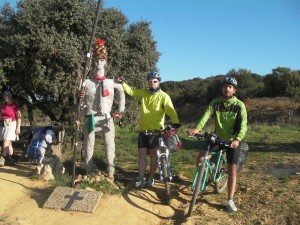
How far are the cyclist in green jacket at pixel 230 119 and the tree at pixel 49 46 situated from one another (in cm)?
423

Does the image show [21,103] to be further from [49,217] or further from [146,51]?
[49,217]

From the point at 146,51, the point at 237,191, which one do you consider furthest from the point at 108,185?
the point at 146,51

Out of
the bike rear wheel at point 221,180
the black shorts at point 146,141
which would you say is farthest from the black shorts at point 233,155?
the black shorts at point 146,141

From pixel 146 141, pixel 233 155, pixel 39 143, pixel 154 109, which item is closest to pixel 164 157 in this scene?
pixel 146 141

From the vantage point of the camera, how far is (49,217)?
508 cm

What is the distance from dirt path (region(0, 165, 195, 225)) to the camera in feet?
16.5

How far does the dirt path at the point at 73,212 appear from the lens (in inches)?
198

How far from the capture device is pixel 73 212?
17.2 feet

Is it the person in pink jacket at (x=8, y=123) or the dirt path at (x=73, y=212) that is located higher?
the person in pink jacket at (x=8, y=123)

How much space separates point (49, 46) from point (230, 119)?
5.05 m

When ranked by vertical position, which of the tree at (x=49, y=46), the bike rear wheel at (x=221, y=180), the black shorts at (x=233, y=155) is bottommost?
the bike rear wheel at (x=221, y=180)

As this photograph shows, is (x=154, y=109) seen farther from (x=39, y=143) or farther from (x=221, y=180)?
(x=39, y=143)

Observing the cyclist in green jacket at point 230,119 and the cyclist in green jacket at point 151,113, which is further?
the cyclist in green jacket at point 151,113

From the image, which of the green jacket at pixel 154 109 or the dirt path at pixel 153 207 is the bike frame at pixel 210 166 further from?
the green jacket at pixel 154 109
